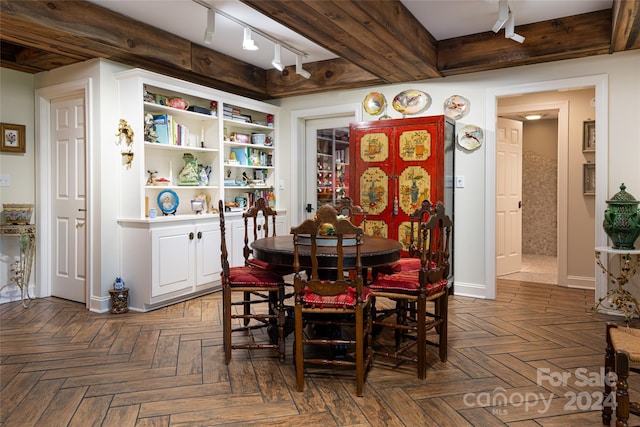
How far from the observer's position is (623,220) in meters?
3.61

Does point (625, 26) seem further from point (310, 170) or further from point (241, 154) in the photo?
point (241, 154)

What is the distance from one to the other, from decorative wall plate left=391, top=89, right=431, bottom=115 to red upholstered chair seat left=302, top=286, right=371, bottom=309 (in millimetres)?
2897

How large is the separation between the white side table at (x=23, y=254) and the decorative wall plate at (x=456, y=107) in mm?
4260

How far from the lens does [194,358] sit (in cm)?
289

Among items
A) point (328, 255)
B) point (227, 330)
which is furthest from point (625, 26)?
point (227, 330)

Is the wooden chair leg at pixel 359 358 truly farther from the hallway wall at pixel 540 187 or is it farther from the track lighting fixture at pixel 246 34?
the hallway wall at pixel 540 187

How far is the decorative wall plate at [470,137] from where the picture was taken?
4508mm

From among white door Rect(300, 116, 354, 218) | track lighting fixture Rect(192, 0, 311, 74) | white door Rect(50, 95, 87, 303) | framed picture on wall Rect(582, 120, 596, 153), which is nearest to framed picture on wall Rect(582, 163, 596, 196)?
framed picture on wall Rect(582, 120, 596, 153)

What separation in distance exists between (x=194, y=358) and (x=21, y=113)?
3233 mm

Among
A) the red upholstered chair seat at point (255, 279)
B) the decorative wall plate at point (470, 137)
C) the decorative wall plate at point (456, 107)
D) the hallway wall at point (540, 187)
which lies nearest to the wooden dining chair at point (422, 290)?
the red upholstered chair seat at point (255, 279)

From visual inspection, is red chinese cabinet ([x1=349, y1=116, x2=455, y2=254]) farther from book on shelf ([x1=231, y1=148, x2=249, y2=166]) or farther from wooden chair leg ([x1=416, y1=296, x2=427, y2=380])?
wooden chair leg ([x1=416, y1=296, x2=427, y2=380])

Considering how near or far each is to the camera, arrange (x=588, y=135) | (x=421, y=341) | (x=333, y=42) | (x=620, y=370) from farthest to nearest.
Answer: (x=588, y=135), (x=333, y=42), (x=421, y=341), (x=620, y=370)

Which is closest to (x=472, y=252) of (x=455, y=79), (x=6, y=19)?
(x=455, y=79)

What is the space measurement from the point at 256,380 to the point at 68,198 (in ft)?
9.78
